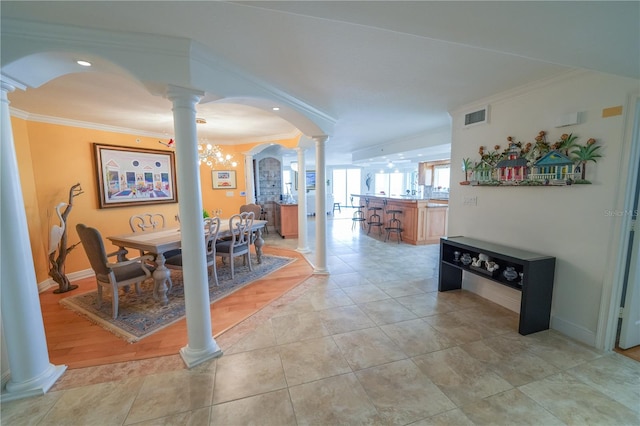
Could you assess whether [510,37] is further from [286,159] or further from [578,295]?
[286,159]

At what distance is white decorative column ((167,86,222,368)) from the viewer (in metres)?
1.97

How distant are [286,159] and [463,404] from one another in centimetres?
1039

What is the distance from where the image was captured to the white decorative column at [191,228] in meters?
1.97

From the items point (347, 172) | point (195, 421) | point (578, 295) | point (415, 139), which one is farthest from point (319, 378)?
point (347, 172)

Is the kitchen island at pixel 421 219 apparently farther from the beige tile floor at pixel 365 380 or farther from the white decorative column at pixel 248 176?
the white decorative column at pixel 248 176

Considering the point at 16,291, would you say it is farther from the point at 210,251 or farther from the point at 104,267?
the point at 210,251

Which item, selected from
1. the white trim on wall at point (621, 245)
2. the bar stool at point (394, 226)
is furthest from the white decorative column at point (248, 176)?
the white trim on wall at point (621, 245)

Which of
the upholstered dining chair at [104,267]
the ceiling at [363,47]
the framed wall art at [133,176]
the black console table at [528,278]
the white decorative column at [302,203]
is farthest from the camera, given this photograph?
the white decorative column at [302,203]

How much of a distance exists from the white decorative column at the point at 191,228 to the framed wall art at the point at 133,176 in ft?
11.3

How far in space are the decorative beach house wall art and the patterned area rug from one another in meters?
3.49

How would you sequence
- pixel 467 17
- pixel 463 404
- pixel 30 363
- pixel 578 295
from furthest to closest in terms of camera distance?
pixel 578 295 → pixel 30 363 → pixel 463 404 → pixel 467 17

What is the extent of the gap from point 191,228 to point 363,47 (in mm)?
1925

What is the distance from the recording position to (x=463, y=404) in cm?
172

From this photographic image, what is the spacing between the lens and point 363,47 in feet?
6.34
